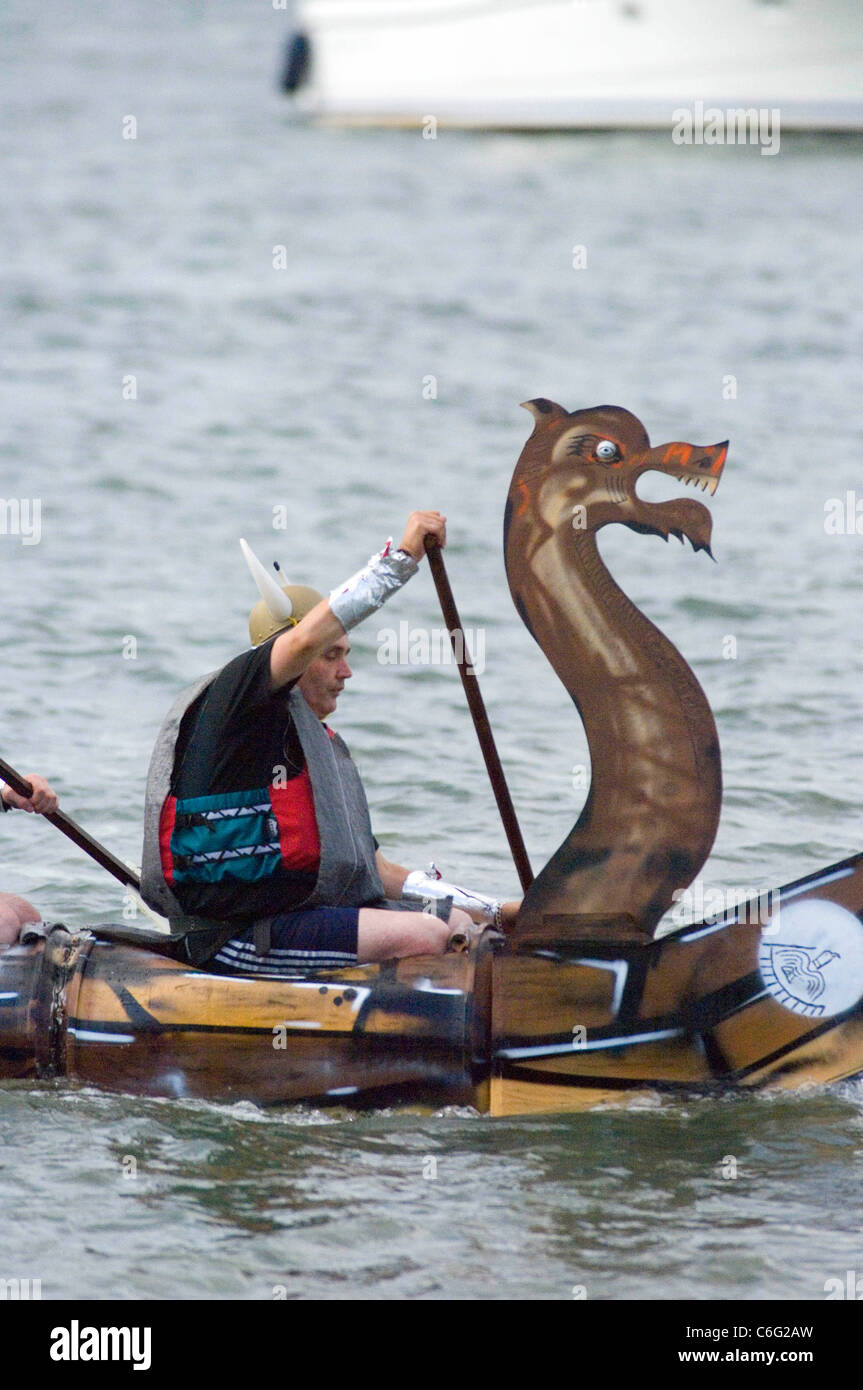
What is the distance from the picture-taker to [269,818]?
219 inches

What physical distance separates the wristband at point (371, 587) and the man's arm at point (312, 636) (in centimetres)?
2

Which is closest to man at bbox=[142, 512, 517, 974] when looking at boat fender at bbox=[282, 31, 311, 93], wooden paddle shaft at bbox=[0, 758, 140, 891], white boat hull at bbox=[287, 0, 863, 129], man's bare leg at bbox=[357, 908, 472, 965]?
man's bare leg at bbox=[357, 908, 472, 965]

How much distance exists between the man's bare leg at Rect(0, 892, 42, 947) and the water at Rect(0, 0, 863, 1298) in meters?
0.45

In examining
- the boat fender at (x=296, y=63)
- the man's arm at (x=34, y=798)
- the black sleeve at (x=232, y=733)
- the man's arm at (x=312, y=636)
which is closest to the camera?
the man's arm at (x=312, y=636)

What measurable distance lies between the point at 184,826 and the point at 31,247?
55.1 feet

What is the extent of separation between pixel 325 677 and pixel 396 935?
2.56 feet

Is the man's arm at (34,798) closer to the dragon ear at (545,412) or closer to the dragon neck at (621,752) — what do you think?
the dragon neck at (621,752)

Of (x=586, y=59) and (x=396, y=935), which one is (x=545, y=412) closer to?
(x=396, y=935)

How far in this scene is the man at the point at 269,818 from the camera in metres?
5.46

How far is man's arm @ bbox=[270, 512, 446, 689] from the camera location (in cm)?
526

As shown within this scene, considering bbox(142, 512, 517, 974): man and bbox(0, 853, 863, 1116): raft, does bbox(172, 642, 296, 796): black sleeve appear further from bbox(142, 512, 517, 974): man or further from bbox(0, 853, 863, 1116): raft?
bbox(0, 853, 863, 1116): raft

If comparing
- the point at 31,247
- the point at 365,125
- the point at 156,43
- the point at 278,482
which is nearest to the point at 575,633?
the point at 278,482

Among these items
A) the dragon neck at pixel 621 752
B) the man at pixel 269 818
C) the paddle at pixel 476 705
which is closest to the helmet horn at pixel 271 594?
the man at pixel 269 818
